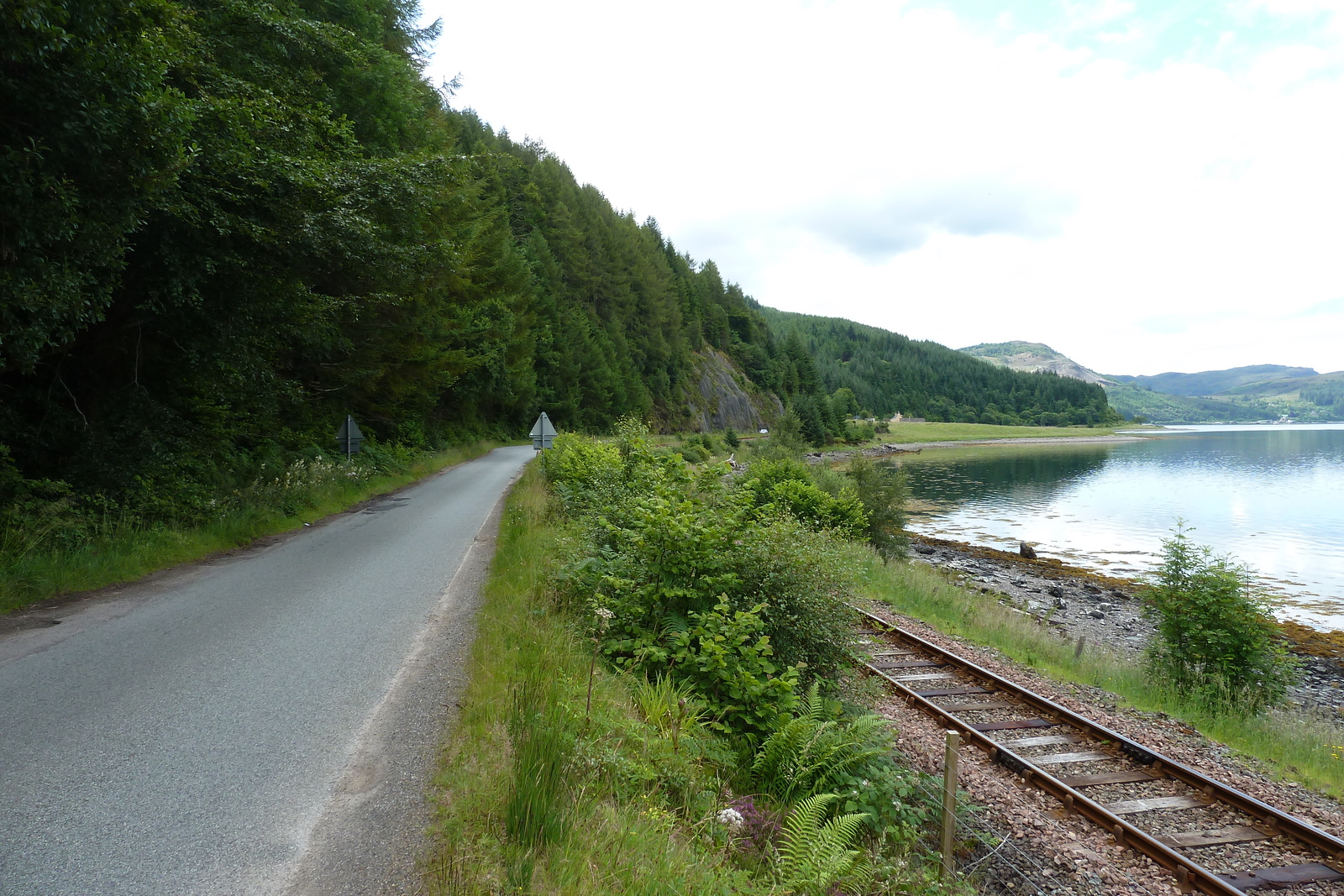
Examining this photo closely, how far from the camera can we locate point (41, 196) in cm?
733

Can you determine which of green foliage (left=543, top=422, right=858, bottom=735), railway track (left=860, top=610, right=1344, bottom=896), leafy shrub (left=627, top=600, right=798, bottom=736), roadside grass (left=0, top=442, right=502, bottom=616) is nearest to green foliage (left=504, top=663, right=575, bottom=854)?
leafy shrub (left=627, top=600, right=798, bottom=736)

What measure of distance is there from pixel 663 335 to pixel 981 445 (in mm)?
81294

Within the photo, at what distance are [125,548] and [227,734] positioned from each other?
6778 millimetres

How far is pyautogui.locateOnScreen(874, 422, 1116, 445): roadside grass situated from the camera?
133 meters

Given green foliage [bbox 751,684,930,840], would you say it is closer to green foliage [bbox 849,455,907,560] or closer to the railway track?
the railway track

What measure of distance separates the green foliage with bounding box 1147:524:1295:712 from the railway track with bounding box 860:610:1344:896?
4.16m

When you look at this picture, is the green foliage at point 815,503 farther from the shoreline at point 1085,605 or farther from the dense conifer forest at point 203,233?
the dense conifer forest at point 203,233

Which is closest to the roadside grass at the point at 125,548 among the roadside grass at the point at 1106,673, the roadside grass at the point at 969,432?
the roadside grass at the point at 1106,673

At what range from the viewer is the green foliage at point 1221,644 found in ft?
36.3

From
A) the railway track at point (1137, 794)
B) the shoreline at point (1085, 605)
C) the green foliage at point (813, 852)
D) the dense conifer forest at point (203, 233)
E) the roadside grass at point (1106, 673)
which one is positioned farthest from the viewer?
the shoreline at point (1085, 605)

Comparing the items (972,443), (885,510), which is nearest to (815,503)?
(885,510)

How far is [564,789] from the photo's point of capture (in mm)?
3840

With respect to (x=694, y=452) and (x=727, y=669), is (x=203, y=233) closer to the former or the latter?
(x=727, y=669)

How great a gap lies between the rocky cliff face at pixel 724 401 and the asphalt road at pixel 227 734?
69.4 meters
